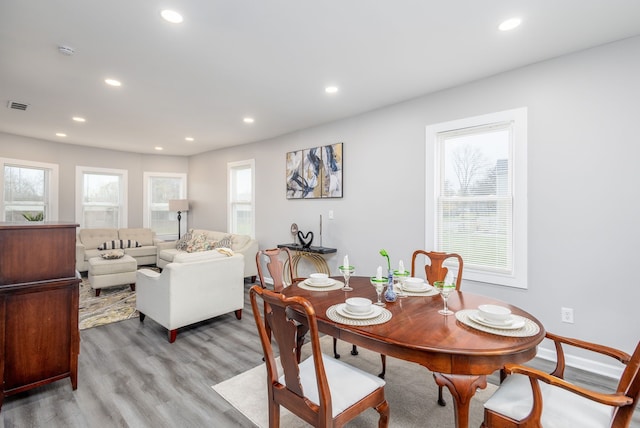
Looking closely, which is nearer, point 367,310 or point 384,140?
point 367,310

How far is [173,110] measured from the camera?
161 inches

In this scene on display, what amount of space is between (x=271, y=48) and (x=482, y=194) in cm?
245

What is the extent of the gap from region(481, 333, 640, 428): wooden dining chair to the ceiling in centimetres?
212

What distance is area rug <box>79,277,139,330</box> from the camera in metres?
3.66

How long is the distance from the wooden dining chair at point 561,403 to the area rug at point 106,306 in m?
4.00

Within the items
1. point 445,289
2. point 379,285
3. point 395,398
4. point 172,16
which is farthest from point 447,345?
point 172,16

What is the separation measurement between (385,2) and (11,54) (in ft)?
10.3

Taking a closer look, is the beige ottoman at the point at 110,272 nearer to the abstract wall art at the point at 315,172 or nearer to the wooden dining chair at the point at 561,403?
the abstract wall art at the point at 315,172

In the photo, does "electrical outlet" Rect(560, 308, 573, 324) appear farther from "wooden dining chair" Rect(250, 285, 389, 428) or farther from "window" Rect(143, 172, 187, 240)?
"window" Rect(143, 172, 187, 240)

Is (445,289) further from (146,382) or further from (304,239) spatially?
(304,239)

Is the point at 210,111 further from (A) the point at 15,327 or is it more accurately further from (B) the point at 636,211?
(B) the point at 636,211

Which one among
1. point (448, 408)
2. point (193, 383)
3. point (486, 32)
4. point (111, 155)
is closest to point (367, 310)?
point (448, 408)

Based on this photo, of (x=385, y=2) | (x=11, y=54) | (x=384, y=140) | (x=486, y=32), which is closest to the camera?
(x=385, y=2)

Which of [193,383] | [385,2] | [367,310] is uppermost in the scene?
[385,2]
